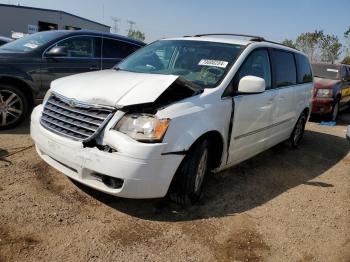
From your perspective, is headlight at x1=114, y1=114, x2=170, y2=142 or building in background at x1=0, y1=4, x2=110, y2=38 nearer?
headlight at x1=114, y1=114, x2=170, y2=142

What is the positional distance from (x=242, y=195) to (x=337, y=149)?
3.75 meters

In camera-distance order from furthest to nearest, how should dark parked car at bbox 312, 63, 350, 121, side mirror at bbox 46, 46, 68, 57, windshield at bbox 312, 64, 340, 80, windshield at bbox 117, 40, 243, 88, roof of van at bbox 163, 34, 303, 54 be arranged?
windshield at bbox 312, 64, 340, 80 < dark parked car at bbox 312, 63, 350, 121 < side mirror at bbox 46, 46, 68, 57 < roof of van at bbox 163, 34, 303, 54 < windshield at bbox 117, 40, 243, 88

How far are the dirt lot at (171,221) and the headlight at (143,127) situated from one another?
82cm

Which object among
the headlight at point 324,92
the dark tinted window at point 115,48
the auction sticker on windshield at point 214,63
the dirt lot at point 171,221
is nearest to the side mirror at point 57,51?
the dark tinted window at point 115,48

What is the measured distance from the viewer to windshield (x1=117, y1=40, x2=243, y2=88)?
4.24m

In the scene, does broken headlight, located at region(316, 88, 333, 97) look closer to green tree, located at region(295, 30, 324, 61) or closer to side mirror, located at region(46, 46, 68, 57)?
side mirror, located at region(46, 46, 68, 57)

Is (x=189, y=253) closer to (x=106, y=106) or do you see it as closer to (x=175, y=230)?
(x=175, y=230)

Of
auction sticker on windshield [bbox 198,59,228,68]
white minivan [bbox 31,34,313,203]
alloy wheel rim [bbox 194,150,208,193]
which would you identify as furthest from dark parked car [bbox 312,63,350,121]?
alloy wheel rim [bbox 194,150,208,193]

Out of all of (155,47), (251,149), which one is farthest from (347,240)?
(155,47)

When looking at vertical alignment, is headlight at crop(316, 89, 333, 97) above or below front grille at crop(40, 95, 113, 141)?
below

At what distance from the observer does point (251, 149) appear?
485cm

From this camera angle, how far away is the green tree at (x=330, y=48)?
3153cm

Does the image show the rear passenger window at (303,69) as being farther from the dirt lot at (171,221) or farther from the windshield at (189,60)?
the windshield at (189,60)

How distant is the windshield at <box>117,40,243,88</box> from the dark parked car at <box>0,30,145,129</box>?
6.08 feet
